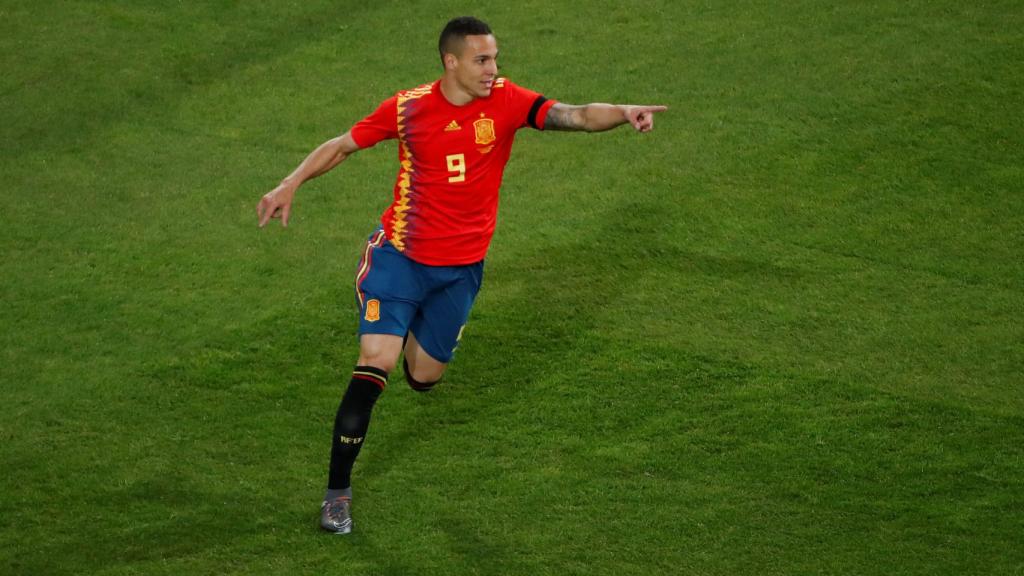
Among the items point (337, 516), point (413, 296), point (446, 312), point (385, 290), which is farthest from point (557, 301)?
point (337, 516)

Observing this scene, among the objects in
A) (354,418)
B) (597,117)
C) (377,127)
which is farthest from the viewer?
(377,127)

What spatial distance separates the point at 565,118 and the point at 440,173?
636mm

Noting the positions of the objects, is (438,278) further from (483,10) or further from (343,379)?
(483,10)

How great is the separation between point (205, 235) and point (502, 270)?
191cm

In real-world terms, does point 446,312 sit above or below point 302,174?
below

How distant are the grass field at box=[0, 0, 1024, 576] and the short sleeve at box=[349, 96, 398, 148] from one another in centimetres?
145

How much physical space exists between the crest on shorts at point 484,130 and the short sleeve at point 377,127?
0.39m

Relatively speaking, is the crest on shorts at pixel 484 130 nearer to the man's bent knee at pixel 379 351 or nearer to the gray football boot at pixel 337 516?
the man's bent knee at pixel 379 351

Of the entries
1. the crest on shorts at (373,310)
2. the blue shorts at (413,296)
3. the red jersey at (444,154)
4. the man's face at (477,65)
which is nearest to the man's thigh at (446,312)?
the blue shorts at (413,296)

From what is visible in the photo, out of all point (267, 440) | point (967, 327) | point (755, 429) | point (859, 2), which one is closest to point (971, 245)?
point (967, 327)

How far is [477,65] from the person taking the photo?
6.36 m

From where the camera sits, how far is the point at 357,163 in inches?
384

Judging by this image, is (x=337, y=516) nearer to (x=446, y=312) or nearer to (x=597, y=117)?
(x=446, y=312)

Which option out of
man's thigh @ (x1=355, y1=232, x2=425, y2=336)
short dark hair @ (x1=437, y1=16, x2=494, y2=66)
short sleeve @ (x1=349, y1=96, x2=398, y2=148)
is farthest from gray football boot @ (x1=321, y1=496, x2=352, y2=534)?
short dark hair @ (x1=437, y1=16, x2=494, y2=66)
